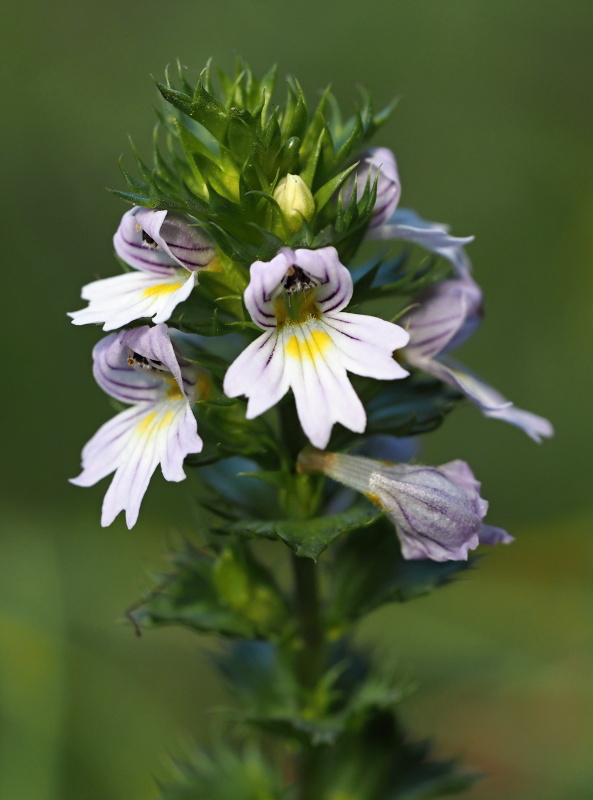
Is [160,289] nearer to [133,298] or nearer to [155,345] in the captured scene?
[133,298]

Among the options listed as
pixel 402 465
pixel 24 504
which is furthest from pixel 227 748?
pixel 24 504

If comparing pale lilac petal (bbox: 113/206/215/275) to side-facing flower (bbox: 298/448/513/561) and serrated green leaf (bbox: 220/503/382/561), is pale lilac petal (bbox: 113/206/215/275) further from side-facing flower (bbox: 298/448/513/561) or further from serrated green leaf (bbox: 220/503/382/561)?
serrated green leaf (bbox: 220/503/382/561)

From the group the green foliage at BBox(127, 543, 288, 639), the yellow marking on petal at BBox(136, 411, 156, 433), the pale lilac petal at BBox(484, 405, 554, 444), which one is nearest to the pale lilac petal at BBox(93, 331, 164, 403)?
the yellow marking on petal at BBox(136, 411, 156, 433)

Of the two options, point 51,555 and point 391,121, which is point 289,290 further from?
point 391,121

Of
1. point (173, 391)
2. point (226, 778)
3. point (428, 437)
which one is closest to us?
point (173, 391)

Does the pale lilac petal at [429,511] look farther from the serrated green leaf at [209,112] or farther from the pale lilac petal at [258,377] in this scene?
the serrated green leaf at [209,112]

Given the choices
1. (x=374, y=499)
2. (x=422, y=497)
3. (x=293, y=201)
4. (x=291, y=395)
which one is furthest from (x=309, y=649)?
(x=293, y=201)

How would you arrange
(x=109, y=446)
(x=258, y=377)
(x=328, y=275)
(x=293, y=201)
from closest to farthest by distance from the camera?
1. (x=258, y=377)
2. (x=328, y=275)
3. (x=293, y=201)
4. (x=109, y=446)

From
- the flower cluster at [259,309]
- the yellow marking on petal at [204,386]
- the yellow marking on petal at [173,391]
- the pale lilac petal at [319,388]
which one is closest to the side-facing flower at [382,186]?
the flower cluster at [259,309]

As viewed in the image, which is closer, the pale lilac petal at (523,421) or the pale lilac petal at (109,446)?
the pale lilac petal at (109,446)
